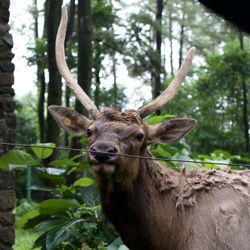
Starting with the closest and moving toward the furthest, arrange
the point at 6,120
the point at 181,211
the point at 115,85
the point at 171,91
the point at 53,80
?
the point at 181,211 → the point at 171,91 → the point at 6,120 → the point at 53,80 → the point at 115,85

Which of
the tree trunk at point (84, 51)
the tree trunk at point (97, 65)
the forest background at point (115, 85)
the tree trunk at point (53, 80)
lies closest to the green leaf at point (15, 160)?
the forest background at point (115, 85)

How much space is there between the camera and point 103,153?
4438 mm

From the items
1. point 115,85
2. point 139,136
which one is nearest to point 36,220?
point 139,136

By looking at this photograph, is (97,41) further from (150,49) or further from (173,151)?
(173,151)

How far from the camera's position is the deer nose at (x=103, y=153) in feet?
14.5

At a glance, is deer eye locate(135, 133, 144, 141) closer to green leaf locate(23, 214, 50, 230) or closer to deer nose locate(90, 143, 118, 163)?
deer nose locate(90, 143, 118, 163)

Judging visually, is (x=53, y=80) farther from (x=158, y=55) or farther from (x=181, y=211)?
(x=158, y=55)

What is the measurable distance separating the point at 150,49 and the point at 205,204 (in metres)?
17.8

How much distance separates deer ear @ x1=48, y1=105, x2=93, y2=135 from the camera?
17.9ft

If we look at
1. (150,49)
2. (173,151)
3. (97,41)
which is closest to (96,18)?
(97,41)

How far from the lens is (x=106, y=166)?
451cm

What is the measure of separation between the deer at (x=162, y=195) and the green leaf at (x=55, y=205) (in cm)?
158

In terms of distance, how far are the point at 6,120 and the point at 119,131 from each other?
120 inches

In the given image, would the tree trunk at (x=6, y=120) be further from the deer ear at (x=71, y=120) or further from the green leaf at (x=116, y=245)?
the deer ear at (x=71, y=120)
